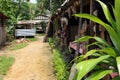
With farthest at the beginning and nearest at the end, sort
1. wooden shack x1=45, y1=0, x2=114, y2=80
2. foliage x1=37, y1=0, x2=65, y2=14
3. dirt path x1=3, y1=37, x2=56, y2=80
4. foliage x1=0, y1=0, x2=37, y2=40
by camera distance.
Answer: foliage x1=37, y1=0, x2=65, y2=14
foliage x1=0, y1=0, x2=37, y2=40
dirt path x1=3, y1=37, x2=56, y2=80
wooden shack x1=45, y1=0, x2=114, y2=80

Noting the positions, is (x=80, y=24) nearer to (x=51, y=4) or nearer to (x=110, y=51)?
(x=110, y=51)

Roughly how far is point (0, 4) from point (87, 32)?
58.3 feet

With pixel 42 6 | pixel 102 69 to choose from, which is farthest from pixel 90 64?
A: pixel 42 6

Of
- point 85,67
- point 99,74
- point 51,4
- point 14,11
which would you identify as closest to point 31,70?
point 99,74

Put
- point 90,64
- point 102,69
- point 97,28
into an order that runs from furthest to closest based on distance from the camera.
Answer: point 97,28 < point 102,69 < point 90,64

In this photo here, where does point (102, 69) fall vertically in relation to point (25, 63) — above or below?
above

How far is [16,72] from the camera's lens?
33.3 feet

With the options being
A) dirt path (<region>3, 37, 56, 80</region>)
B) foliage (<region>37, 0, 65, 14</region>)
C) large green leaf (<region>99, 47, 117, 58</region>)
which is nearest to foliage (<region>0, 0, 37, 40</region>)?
foliage (<region>37, 0, 65, 14</region>)

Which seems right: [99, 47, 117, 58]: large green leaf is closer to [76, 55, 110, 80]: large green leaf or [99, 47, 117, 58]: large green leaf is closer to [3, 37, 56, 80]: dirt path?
[76, 55, 110, 80]: large green leaf

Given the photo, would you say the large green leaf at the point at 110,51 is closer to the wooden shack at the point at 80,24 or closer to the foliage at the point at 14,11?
the wooden shack at the point at 80,24

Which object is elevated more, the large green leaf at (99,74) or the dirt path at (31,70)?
the large green leaf at (99,74)

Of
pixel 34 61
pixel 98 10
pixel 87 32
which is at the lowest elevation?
pixel 34 61

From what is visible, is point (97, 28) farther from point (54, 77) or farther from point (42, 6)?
point (42, 6)

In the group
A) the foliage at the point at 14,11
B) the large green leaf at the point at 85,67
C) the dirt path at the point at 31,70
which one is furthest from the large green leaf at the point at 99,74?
the foliage at the point at 14,11
